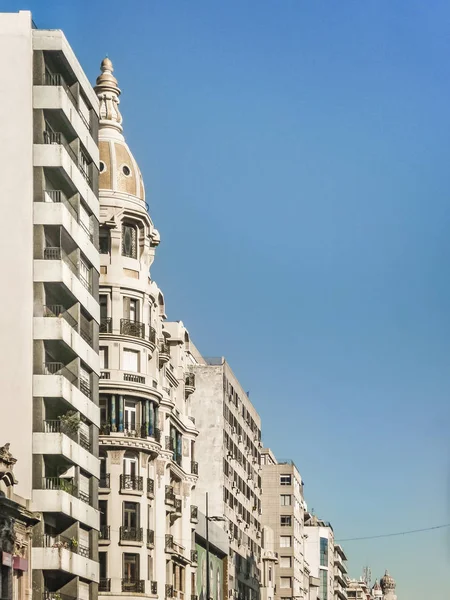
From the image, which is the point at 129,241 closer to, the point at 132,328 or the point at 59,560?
the point at 132,328

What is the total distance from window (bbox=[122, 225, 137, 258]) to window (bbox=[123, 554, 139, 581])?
17.3 m

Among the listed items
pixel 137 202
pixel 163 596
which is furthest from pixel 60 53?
pixel 163 596

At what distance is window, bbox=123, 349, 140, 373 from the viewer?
3300 inches

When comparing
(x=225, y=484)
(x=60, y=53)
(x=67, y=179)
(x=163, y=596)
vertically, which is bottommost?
(x=163, y=596)

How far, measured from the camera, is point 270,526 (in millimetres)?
177875

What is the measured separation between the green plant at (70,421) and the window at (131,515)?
16.7 meters

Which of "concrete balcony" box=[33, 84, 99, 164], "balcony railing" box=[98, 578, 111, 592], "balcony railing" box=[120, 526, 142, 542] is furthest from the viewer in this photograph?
"balcony railing" box=[120, 526, 142, 542]

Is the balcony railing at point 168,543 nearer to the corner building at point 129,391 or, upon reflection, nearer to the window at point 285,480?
the corner building at point 129,391

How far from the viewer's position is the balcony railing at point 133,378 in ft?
273

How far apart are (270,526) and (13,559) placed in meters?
121

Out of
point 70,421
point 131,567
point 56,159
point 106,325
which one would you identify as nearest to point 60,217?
point 56,159

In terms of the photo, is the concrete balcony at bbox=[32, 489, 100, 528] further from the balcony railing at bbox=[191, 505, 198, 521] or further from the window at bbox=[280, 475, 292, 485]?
the window at bbox=[280, 475, 292, 485]

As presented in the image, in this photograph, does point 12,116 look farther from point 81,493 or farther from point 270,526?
point 270,526

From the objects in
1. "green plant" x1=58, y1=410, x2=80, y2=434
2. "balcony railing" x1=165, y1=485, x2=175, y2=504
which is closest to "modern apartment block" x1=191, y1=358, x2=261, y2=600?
"balcony railing" x1=165, y1=485, x2=175, y2=504
